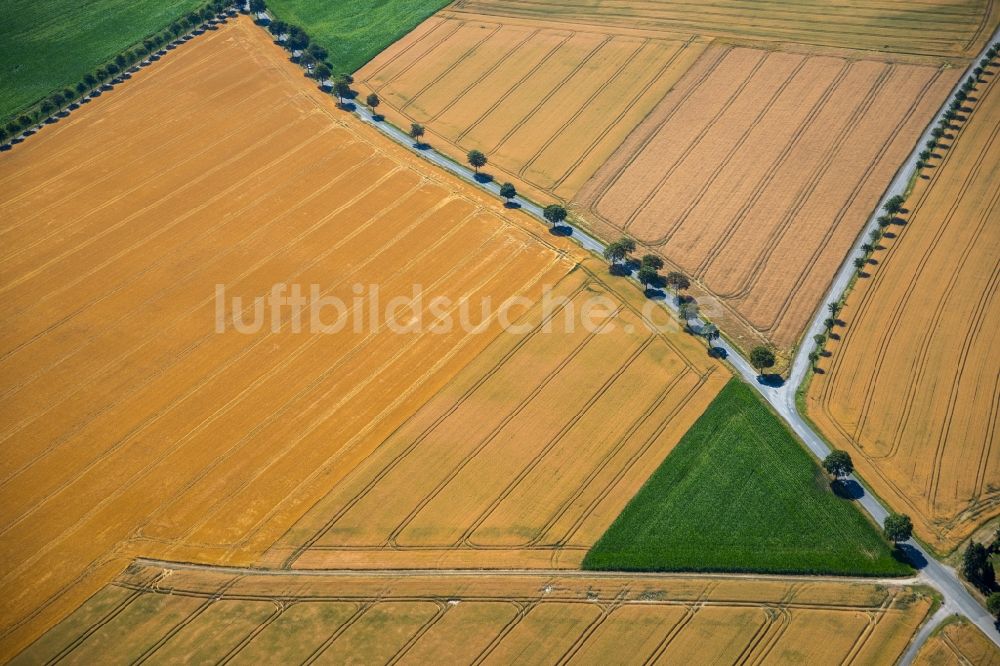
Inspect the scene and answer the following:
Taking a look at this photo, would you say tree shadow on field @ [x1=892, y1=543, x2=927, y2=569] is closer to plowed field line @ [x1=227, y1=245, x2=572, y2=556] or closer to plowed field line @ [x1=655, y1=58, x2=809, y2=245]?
plowed field line @ [x1=655, y1=58, x2=809, y2=245]

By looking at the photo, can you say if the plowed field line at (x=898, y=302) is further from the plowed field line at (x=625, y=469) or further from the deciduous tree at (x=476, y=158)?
the deciduous tree at (x=476, y=158)

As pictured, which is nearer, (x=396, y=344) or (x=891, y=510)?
(x=891, y=510)

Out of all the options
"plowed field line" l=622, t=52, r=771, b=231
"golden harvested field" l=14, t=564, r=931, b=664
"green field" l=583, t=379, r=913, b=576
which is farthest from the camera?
"plowed field line" l=622, t=52, r=771, b=231

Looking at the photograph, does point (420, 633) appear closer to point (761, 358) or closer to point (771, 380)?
point (761, 358)

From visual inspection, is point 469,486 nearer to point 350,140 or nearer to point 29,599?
point 29,599

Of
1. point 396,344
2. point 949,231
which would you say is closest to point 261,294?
point 396,344

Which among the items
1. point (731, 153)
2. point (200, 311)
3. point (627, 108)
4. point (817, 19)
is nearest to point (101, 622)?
point (200, 311)

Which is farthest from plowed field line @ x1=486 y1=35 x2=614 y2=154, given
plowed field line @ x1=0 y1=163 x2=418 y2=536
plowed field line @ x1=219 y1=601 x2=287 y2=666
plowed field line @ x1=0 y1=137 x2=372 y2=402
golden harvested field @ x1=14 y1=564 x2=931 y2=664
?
plowed field line @ x1=219 y1=601 x2=287 y2=666
